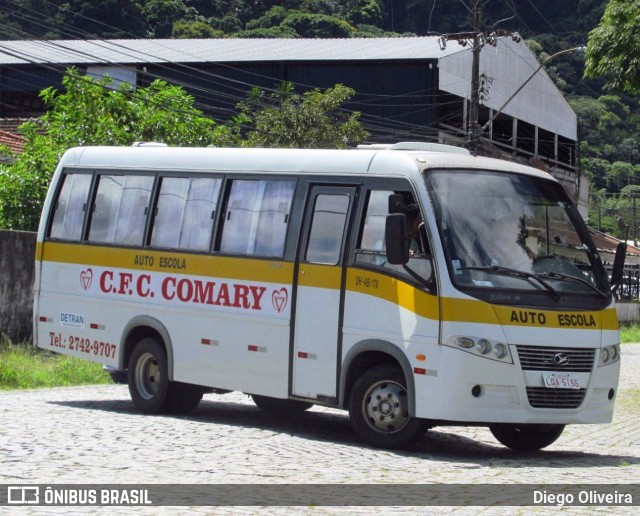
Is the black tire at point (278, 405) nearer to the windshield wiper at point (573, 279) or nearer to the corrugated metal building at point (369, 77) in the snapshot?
the windshield wiper at point (573, 279)

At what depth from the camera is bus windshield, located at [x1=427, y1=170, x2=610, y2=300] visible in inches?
488

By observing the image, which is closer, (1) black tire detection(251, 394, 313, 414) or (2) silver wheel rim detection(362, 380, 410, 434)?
(2) silver wheel rim detection(362, 380, 410, 434)


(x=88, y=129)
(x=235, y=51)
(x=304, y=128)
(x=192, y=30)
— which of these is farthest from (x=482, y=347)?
(x=192, y=30)

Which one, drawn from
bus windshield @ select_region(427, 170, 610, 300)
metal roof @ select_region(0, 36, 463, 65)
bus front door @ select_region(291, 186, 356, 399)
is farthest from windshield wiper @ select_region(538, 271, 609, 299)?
metal roof @ select_region(0, 36, 463, 65)

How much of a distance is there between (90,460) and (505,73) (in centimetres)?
4736

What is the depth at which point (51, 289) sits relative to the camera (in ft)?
54.6

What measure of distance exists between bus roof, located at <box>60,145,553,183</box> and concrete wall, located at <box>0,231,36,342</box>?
5.14 m

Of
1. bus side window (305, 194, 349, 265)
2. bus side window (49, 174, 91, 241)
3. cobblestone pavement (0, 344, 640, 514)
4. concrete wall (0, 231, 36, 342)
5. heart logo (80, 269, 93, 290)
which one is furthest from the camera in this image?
concrete wall (0, 231, 36, 342)

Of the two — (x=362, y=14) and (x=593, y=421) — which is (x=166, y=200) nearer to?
(x=593, y=421)

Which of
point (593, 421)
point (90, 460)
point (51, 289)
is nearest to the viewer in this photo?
point (90, 460)

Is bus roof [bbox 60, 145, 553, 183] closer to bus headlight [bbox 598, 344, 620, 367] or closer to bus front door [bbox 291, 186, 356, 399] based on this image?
bus front door [bbox 291, 186, 356, 399]

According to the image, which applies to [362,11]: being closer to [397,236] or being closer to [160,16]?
[160,16]

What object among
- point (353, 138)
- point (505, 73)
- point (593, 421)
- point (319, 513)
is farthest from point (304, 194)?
point (505, 73)

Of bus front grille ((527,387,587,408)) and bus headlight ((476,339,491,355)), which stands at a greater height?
bus headlight ((476,339,491,355))
